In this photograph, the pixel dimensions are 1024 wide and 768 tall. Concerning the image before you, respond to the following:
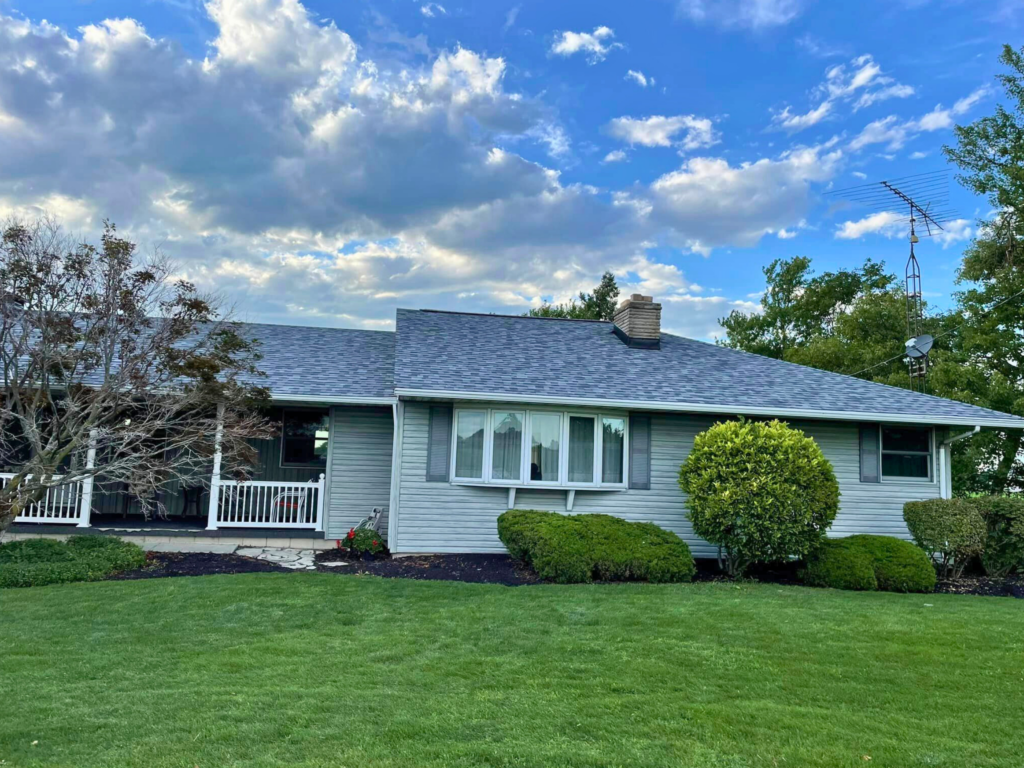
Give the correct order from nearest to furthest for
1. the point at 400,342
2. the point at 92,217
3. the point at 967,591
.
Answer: the point at 967,591 → the point at 92,217 → the point at 400,342

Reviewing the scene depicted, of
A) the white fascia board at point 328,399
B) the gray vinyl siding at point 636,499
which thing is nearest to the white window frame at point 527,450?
the gray vinyl siding at point 636,499

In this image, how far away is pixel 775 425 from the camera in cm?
948

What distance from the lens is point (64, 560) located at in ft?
28.1

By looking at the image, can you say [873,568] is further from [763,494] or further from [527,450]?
[527,450]

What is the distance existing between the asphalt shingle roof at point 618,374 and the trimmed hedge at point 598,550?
2.15 metres

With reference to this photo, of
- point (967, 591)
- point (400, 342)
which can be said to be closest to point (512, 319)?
point (400, 342)

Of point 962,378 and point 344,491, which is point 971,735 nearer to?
point 344,491

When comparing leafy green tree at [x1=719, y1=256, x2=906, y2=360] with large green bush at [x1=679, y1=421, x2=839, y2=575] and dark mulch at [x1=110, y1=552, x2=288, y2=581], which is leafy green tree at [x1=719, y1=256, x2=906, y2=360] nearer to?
large green bush at [x1=679, y1=421, x2=839, y2=575]

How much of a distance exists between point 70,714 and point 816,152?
1826cm

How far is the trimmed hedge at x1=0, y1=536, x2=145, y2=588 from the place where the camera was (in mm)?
7984

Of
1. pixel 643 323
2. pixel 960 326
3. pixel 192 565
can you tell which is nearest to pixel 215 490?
pixel 192 565

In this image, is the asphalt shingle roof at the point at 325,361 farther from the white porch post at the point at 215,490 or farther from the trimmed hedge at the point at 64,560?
the trimmed hedge at the point at 64,560

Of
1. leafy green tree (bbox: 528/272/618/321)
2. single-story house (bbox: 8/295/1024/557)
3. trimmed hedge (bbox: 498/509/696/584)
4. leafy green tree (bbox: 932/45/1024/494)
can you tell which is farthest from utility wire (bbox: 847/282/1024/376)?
trimmed hedge (bbox: 498/509/696/584)

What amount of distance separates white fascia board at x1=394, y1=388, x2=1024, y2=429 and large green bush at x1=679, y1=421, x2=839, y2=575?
4.22 feet
